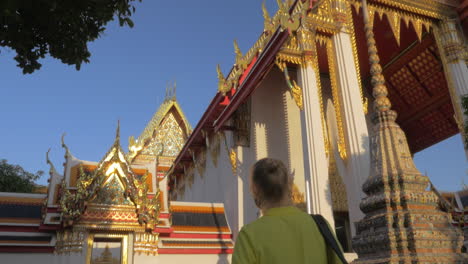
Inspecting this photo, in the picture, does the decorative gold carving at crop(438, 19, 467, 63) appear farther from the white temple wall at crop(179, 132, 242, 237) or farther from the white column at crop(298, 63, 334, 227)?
the white temple wall at crop(179, 132, 242, 237)

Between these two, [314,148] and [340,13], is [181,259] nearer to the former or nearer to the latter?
[314,148]

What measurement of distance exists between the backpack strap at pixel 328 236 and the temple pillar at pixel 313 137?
4887mm

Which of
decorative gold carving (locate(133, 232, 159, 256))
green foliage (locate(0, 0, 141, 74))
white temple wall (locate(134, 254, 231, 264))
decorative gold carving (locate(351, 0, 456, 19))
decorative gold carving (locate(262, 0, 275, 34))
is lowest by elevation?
white temple wall (locate(134, 254, 231, 264))

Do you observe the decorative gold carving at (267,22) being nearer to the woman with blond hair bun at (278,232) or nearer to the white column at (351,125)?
the white column at (351,125)

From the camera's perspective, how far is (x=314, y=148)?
644 cm

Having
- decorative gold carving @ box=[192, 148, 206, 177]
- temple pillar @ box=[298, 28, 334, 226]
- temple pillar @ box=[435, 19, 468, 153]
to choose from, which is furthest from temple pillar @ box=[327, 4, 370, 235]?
decorative gold carving @ box=[192, 148, 206, 177]

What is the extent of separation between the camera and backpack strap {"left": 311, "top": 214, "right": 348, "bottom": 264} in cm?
120

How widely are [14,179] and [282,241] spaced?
50.9 ft

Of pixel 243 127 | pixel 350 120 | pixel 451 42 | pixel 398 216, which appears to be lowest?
pixel 398 216

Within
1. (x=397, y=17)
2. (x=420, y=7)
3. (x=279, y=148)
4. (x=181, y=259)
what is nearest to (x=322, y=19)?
(x=397, y=17)

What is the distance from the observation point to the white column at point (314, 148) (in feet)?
20.0

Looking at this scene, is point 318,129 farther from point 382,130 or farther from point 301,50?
point 382,130

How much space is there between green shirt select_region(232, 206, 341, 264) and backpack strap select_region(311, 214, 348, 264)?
1 centimetres

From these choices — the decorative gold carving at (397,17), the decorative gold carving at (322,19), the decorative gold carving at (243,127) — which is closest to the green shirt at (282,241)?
the decorative gold carving at (322,19)
